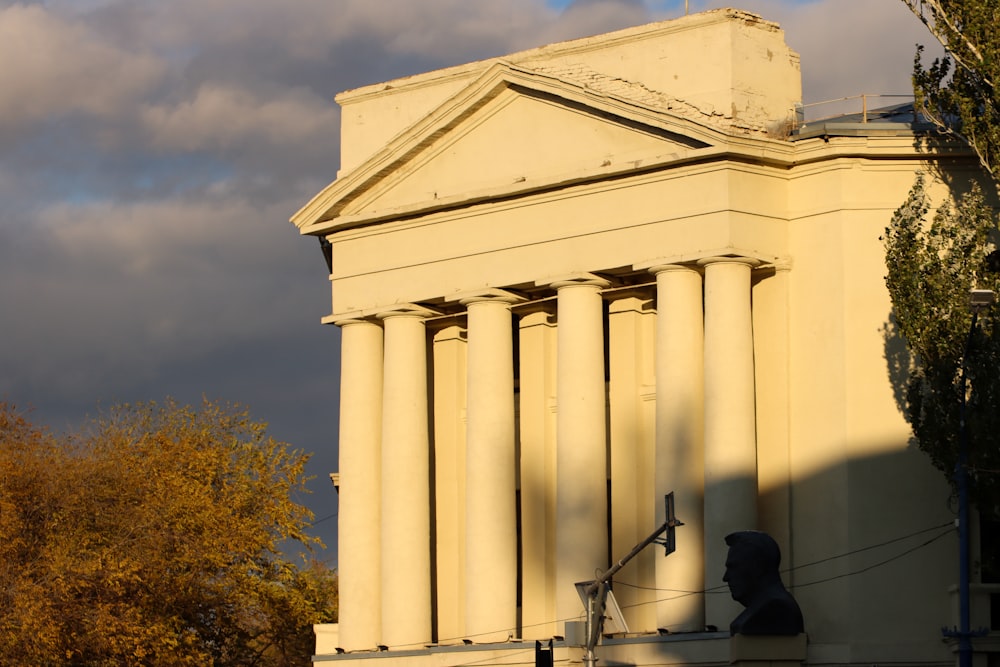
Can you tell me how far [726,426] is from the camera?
43.2 meters

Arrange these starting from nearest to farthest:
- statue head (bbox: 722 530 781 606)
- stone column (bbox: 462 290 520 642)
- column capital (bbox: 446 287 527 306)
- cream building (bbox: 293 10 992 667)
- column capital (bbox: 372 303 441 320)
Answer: statue head (bbox: 722 530 781 606) < cream building (bbox: 293 10 992 667) < stone column (bbox: 462 290 520 642) < column capital (bbox: 446 287 527 306) < column capital (bbox: 372 303 441 320)

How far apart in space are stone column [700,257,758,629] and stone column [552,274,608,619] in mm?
3278

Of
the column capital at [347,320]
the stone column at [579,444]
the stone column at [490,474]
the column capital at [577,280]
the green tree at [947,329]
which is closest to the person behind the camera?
the green tree at [947,329]

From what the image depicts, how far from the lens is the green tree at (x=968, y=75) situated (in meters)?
40.1

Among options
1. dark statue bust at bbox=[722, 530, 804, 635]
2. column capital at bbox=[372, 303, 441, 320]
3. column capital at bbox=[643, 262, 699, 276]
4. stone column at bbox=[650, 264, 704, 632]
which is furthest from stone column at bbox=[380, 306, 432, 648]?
dark statue bust at bbox=[722, 530, 804, 635]

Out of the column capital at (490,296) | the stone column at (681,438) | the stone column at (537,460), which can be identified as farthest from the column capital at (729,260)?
the stone column at (537,460)

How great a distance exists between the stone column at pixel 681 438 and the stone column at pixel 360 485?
27.6ft

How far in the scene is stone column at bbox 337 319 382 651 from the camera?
163 feet

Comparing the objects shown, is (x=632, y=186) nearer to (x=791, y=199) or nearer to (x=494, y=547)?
(x=791, y=199)

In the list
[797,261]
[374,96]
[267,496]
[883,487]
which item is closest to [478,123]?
[374,96]

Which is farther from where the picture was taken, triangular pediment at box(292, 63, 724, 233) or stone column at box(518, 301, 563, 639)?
stone column at box(518, 301, 563, 639)

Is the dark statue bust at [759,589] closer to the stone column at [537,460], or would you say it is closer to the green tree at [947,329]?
the green tree at [947,329]

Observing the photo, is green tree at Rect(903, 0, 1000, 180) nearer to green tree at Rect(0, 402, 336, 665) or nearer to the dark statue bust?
the dark statue bust

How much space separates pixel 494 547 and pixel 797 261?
929cm
